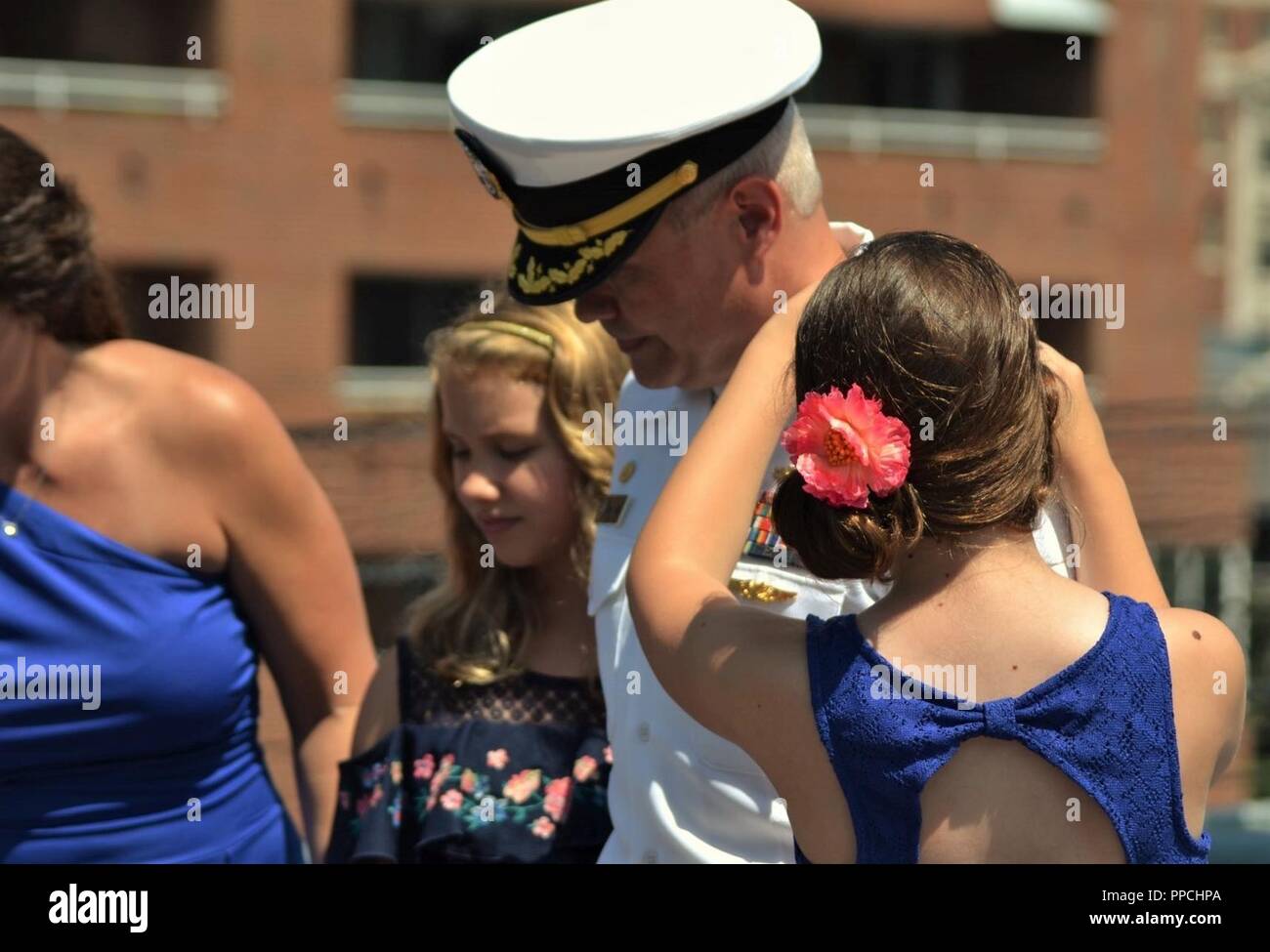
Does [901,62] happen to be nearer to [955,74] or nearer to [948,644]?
[955,74]

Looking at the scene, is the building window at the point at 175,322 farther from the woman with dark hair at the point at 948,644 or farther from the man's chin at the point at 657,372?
the woman with dark hair at the point at 948,644

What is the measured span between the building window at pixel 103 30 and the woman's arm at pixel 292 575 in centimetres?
1471

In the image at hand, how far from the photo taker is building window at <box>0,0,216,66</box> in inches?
661

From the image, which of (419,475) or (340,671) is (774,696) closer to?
(340,671)

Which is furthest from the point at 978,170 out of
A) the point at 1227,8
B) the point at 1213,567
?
the point at 1227,8

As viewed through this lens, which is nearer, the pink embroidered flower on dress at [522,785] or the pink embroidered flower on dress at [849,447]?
the pink embroidered flower on dress at [849,447]

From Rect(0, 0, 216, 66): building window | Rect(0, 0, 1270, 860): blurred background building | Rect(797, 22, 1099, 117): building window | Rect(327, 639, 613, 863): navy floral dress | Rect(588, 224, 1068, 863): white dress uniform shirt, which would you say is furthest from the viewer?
Rect(797, 22, 1099, 117): building window

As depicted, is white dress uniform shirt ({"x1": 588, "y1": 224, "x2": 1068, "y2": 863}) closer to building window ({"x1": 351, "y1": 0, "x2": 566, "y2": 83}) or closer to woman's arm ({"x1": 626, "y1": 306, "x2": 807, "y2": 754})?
woman's arm ({"x1": 626, "y1": 306, "x2": 807, "y2": 754})

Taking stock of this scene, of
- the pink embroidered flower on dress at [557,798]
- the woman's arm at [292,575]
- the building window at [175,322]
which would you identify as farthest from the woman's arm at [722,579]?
the building window at [175,322]

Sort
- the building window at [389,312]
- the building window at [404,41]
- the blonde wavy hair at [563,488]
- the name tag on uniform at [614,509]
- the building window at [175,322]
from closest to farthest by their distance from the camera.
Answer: the name tag on uniform at [614,509] → the blonde wavy hair at [563,488] → the building window at [175,322] → the building window at [389,312] → the building window at [404,41]

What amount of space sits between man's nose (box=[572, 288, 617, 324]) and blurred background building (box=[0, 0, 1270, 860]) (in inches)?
475

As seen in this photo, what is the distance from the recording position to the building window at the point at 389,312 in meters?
17.8

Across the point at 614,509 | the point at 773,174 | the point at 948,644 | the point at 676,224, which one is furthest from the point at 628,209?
the point at 948,644

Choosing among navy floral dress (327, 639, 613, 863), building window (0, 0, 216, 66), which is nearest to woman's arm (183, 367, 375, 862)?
navy floral dress (327, 639, 613, 863)
